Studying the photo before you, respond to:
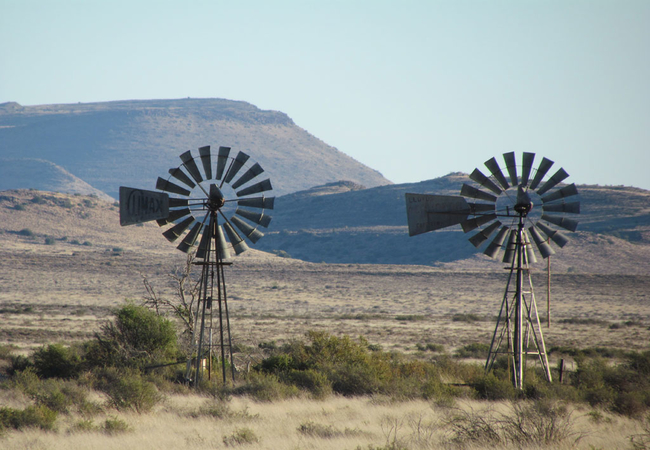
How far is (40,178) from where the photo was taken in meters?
174

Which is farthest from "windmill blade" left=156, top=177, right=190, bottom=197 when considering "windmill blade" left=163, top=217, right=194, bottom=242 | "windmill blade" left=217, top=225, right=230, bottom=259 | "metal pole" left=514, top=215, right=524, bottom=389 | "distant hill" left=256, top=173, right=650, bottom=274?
"distant hill" left=256, top=173, right=650, bottom=274

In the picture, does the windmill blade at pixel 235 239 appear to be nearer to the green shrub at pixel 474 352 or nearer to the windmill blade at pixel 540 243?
the windmill blade at pixel 540 243

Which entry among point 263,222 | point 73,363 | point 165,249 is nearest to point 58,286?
point 165,249

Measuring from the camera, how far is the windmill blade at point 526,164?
13.7 metres

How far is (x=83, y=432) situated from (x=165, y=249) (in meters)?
69.8

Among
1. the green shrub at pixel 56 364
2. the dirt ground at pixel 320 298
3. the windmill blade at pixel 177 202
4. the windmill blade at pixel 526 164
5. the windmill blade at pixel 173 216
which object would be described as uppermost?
the windmill blade at pixel 526 164

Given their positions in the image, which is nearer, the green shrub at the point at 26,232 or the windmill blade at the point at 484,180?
the windmill blade at the point at 484,180

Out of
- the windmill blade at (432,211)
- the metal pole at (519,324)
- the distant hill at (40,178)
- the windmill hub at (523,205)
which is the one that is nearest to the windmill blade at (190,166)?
the windmill blade at (432,211)

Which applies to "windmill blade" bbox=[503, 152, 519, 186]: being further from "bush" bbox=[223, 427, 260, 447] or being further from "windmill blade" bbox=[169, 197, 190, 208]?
"bush" bbox=[223, 427, 260, 447]

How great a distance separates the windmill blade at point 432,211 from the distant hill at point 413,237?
62748mm

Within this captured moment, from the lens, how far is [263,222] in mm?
13742

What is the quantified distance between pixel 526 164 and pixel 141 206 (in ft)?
25.9

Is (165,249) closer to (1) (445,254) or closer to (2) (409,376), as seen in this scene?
(1) (445,254)

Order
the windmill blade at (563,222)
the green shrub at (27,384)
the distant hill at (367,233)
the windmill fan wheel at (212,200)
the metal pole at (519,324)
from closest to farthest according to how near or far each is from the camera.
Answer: the green shrub at (27,384) < the windmill fan wheel at (212,200) < the metal pole at (519,324) < the windmill blade at (563,222) < the distant hill at (367,233)
